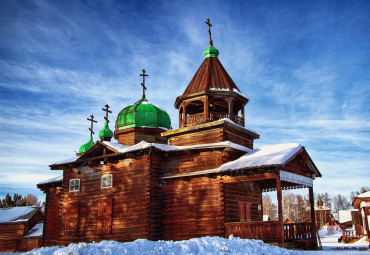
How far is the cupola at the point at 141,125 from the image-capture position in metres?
27.5

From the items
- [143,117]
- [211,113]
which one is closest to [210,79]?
[211,113]

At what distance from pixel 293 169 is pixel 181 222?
6628mm

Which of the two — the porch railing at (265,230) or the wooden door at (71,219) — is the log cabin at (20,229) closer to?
the wooden door at (71,219)

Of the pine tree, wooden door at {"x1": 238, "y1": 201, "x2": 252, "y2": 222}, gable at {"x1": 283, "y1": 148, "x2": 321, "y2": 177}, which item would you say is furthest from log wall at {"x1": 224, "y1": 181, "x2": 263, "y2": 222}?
the pine tree

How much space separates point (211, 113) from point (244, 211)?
6.13 meters

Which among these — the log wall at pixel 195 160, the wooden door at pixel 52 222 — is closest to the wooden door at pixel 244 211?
the log wall at pixel 195 160

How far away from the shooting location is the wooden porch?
1580 cm

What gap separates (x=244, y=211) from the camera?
19.9 metres

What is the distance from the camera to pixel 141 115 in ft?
91.2

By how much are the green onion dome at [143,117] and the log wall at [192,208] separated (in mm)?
8455

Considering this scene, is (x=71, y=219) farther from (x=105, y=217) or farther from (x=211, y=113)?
(x=211, y=113)

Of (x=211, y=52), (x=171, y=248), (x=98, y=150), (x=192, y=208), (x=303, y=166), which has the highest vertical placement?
(x=211, y=52)

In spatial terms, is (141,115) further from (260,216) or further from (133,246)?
(133,246)

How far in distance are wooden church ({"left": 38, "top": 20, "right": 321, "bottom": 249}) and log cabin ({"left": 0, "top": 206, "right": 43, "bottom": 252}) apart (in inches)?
493
